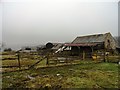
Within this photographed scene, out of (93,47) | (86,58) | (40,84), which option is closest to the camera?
(40,84)

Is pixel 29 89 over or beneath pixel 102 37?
beneath

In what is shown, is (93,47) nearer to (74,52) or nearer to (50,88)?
(74,52)

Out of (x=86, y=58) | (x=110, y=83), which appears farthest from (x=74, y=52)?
(x=110, y=83)

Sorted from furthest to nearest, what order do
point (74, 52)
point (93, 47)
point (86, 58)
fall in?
point (74, 52) → point (93, 47) → point (86, 58)

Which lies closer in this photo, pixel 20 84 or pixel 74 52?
pixel 20 84

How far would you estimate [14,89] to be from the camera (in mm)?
7742

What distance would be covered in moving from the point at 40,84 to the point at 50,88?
2.81 ft

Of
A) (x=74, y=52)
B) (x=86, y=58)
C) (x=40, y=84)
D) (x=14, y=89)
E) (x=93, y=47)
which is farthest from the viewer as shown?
(x=74, y=52)

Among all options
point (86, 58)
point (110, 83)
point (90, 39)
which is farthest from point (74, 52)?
point (110, 83)

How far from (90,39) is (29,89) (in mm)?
30627

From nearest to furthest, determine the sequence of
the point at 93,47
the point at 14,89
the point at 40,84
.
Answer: the point at 14,89 < the point at 40,84 < the point at 93,47

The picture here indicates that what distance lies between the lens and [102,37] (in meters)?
34.2

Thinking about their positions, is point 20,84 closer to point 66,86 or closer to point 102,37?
point 66,86

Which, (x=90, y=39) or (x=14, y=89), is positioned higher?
(x=90, y=39)
